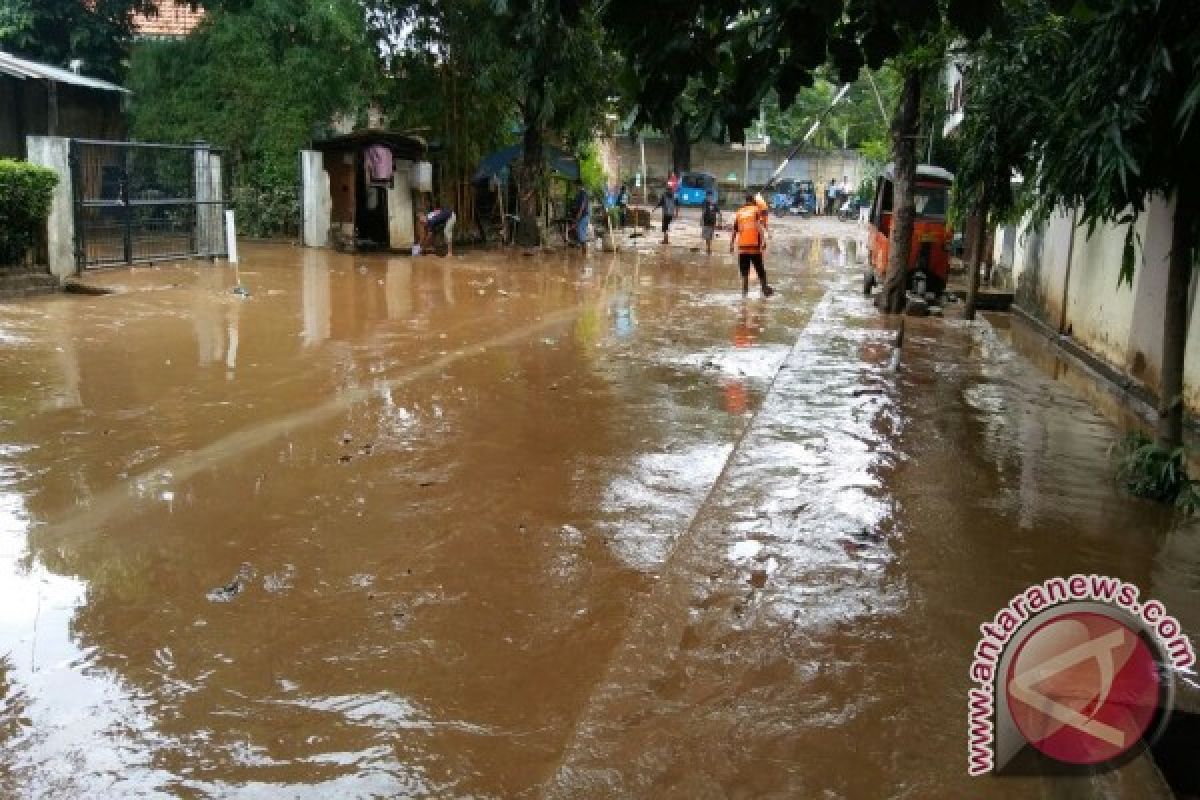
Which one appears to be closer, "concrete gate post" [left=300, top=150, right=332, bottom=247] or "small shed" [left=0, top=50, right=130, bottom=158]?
"small shed" [left=0, top=50, right=130, bottom=158]

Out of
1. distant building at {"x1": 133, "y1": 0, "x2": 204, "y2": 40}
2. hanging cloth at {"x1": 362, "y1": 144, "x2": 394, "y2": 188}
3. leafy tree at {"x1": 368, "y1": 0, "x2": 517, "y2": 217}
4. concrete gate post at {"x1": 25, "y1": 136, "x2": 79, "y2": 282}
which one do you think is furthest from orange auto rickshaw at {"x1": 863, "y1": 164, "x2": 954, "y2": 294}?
distant building at {"x1": 133, "y1": 0, "x2": 204, "y2": 40}

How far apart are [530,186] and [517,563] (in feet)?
63.2

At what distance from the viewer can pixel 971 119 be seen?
1141 cm

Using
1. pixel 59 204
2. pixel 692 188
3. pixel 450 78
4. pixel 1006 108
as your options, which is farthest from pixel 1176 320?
pixel 692 188

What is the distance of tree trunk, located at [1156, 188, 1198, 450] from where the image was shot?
220 inches

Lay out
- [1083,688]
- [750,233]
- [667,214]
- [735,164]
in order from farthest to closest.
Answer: [735,164]
[667,214]
[750,233]
[1083,688]

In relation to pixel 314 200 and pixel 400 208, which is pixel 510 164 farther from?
pixel 314 200

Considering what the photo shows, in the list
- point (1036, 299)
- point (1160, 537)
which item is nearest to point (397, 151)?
point (1036, 299)

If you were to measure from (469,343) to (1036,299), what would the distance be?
940 cm

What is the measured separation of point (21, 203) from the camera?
505 inches

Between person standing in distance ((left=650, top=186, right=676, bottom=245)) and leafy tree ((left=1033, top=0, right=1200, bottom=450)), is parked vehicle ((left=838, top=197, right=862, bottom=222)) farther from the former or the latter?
leafy tree ((left=1033, top=0, right=1200, bottom=450))

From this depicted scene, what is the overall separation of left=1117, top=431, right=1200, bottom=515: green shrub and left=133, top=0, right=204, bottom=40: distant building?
77.4 feet

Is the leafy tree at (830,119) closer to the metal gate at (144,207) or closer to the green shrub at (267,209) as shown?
the green shrub at (267,209)

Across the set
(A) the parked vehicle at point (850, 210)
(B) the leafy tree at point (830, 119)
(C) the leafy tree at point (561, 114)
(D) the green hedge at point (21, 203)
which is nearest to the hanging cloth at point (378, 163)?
(C) the leafy tree at point (561, 114)
